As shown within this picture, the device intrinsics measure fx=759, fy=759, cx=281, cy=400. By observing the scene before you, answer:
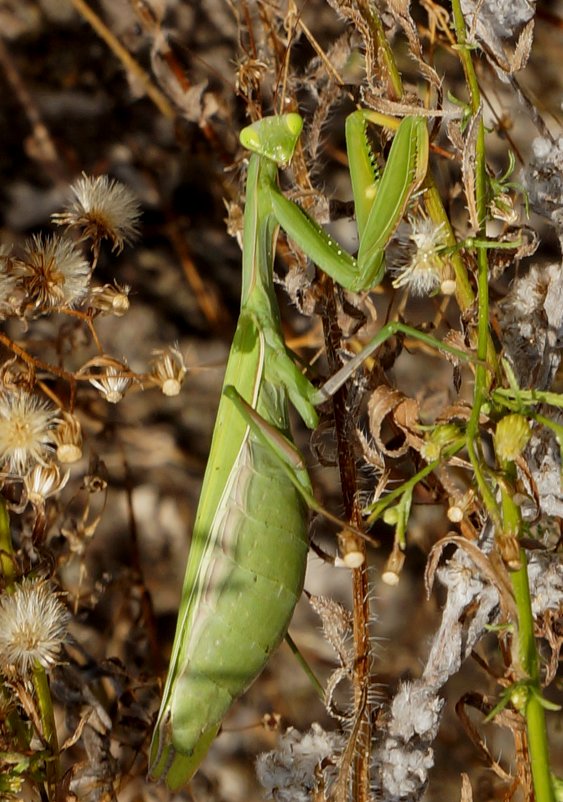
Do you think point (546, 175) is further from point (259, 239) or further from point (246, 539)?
point (246, 539)

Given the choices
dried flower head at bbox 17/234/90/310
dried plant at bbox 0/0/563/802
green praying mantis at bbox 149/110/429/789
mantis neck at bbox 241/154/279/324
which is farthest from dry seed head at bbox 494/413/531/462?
dried flower head at bbox 17/234/90/310

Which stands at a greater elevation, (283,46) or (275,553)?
(283,46)

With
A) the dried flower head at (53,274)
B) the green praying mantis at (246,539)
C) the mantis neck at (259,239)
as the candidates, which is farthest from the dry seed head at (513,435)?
the dried flower head at (53,274)

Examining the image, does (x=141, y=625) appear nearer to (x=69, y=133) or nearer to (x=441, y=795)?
(x=441, y=795)

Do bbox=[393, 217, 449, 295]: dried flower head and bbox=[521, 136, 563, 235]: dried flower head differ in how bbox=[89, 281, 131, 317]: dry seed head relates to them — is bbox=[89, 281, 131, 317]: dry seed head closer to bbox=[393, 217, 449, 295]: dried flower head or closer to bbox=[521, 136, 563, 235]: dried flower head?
bbox=[393, 217, 449, 295]: dried flower head

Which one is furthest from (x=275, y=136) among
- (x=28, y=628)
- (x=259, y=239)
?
(x=28, y=628)

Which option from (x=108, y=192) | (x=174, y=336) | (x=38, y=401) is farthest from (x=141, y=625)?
(x=108, y=192)

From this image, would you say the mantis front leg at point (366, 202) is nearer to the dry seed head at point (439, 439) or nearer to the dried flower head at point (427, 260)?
the dried flower head at point (427, 260)
